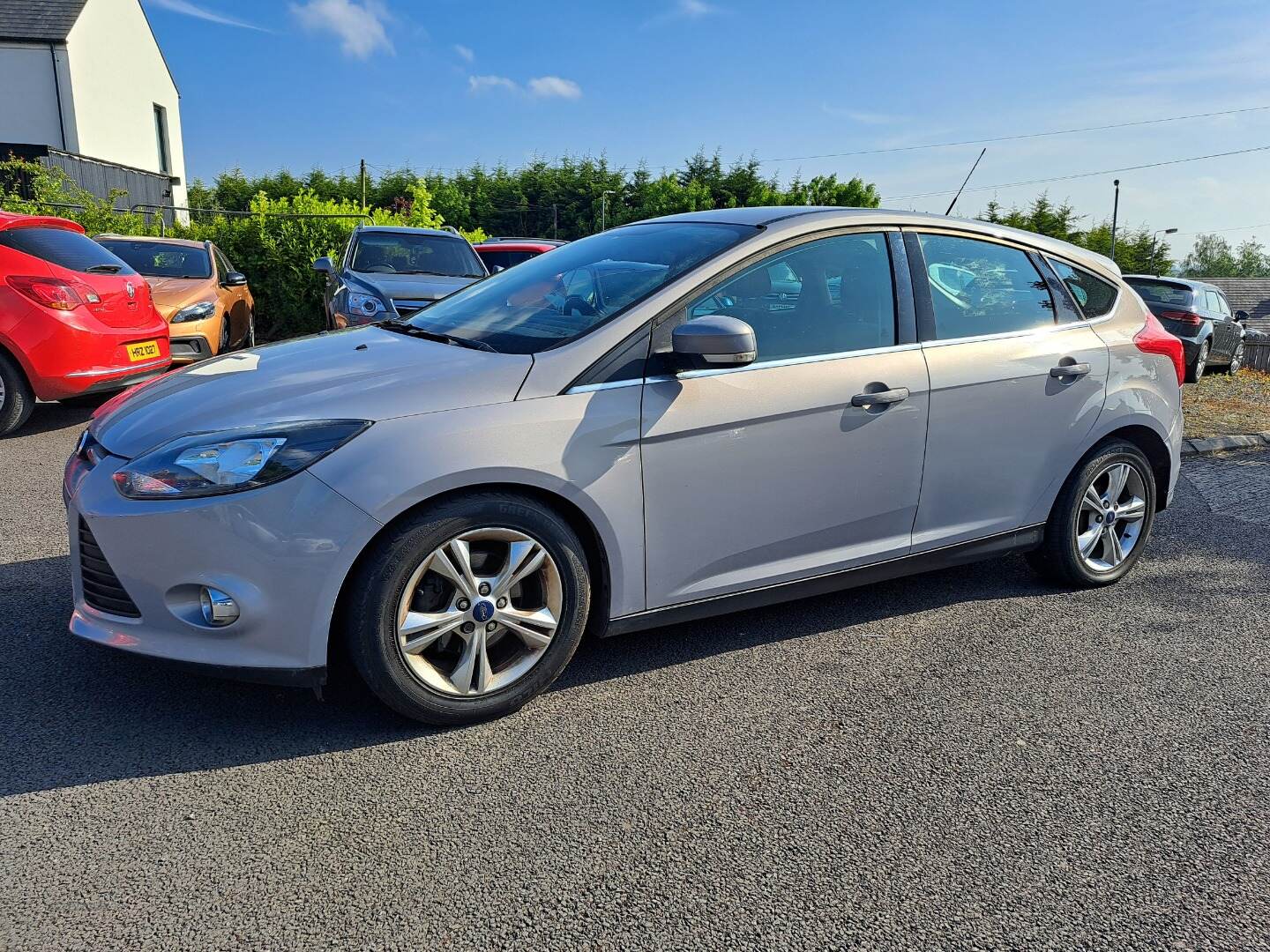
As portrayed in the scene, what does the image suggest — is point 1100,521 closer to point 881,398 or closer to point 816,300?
point 881,398

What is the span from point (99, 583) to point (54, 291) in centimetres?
495

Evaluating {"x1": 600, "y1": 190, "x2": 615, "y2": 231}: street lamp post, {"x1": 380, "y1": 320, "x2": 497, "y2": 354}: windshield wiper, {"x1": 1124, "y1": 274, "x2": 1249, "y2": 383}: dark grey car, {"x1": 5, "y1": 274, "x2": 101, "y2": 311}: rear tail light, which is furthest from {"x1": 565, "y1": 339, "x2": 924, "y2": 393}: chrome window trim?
{"x1": 600, "y1": 190, "x2": 615, "y2": 231}: street lamp post

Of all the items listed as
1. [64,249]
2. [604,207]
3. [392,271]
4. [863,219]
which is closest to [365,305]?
[392,271]

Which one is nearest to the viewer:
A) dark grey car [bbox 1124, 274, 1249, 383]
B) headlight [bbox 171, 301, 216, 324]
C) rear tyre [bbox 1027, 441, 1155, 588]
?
rear tyre [bbox 1027, 441, 1155, 588]

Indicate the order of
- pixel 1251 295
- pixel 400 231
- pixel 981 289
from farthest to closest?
pixel 1251 295 < pixel 400 231 < pixel 981 289

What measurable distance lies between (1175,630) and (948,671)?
121 centimetres

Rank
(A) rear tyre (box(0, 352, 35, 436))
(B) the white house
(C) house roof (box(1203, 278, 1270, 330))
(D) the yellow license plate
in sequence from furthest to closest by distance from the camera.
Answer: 1. (C) house roof (box(1203, 278, 1270, 330))
2. (B) the white house
3. (D) the yellow license plate
4. (A) rear tyre (box(0, 352, 35, 436))

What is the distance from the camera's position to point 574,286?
3.73 metres

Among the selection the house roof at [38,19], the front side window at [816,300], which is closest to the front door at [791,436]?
the front side window at [816,300]

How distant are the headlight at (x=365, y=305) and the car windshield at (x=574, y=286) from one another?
4540 millimetres

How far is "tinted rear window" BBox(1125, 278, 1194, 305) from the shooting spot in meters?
15.5

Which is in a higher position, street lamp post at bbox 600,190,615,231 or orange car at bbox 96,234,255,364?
street lamp post at bbox 600,190,615,231

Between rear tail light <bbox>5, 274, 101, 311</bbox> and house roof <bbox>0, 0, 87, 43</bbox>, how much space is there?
23.3 metres

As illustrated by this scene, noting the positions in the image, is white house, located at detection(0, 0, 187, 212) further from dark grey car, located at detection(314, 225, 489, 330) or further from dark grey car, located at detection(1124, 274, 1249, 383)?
dark grey car, located at detection(1124, 274, 1249, 383)
